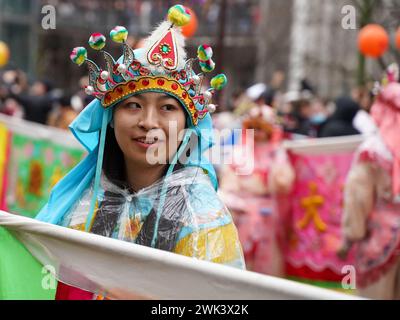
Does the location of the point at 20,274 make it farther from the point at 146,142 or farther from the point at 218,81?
the point at 218,81

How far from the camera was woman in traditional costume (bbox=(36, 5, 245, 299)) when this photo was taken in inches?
130

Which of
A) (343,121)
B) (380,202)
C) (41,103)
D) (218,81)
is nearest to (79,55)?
→ (218,81)

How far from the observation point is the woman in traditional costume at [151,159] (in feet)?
10.8

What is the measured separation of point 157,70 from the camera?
3506mm

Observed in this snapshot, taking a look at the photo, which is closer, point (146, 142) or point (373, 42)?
point (146, 142)

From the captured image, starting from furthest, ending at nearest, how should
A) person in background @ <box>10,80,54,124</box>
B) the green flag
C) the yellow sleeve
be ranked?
person in background @ <box>10,80,54,124</box> → the yellow sleeve → the green flag

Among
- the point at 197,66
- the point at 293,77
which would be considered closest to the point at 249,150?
the point at 197,66

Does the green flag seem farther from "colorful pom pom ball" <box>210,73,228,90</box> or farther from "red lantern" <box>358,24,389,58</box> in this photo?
"red lantern" <box>358,24,389,58</box>

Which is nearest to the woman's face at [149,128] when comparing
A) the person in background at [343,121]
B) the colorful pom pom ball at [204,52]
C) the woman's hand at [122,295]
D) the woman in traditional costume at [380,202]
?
the colorful pom pom ball at [204,52]

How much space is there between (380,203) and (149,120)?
327cm

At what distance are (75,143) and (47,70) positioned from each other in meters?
23.3

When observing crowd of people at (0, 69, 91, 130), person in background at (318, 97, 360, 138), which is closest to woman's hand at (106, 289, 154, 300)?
person in background at (318, 97, 360, 138)

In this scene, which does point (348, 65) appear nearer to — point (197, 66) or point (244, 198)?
point (244, 198)

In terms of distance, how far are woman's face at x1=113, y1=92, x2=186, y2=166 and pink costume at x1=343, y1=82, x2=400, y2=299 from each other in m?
3.02
